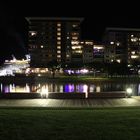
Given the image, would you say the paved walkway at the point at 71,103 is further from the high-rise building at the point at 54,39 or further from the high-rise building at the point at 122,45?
the high-rise building at the point at 122,45

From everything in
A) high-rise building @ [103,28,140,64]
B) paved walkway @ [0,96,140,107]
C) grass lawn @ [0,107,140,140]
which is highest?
high-rise building @ [103,28,140,64]

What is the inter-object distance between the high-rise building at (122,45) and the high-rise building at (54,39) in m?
12.8

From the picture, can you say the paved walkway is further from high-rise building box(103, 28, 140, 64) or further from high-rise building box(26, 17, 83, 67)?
high-rise building box(103, 28, 140, 64)

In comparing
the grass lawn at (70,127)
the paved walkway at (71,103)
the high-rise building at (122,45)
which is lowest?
the paved walkway at (71,103)

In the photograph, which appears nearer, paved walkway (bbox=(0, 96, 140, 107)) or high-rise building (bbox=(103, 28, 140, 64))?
paved walkway (bbox=(0, 96, 140, 107))

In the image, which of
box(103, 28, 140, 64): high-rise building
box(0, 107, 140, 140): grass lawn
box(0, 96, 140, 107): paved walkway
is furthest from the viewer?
box(103, 28, 140, 64): high-rise building

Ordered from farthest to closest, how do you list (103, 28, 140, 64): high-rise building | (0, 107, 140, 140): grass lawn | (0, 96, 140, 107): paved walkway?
1. (103, 28, 140, 64): high-rise building
2. (0, 96, 140, 107): paved walkway
3. (0, 107, 140, 140): grass lawn

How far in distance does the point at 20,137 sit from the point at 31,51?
Answer: 11545 cm

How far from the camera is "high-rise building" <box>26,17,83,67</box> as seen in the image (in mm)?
123062

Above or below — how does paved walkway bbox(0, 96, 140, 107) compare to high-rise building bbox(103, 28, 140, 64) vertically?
below

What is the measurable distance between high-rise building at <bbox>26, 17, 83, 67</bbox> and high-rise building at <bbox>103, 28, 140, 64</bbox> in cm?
1280

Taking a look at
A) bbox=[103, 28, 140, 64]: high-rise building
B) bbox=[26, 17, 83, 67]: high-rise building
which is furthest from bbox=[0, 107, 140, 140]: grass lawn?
bbox=[103, 28, 140, 64]: high-rise building

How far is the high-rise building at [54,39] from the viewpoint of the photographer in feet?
404

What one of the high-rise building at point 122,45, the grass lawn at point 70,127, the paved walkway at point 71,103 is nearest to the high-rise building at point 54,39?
the high-rise building at point 122,45
